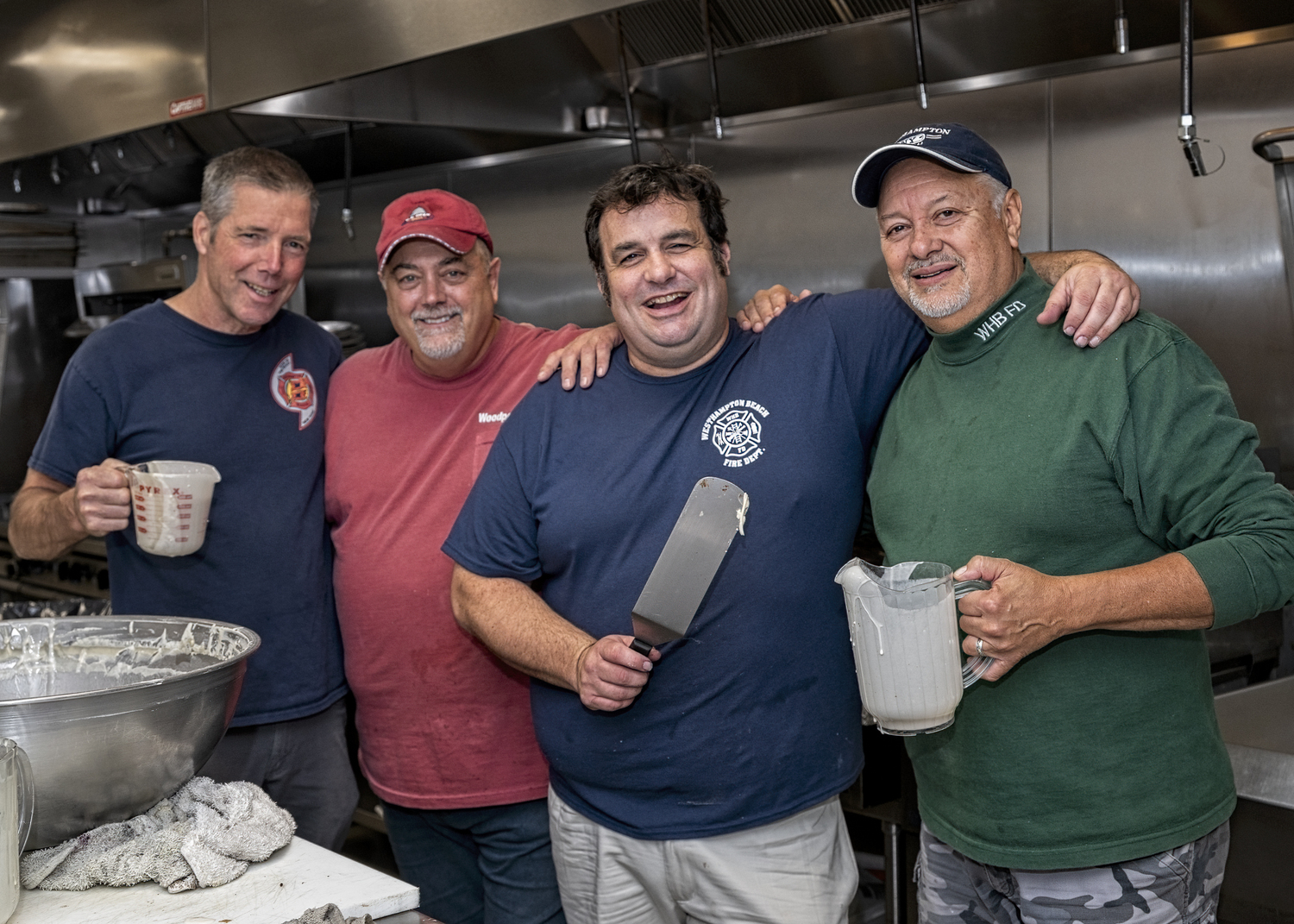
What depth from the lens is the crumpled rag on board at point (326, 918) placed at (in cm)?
114

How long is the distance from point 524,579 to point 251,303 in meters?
0.82

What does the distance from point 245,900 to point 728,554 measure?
77 cm

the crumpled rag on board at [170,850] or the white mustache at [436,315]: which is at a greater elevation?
the white mustache at [436,315]

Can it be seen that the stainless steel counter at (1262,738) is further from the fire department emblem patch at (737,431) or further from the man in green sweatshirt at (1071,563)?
the fire department emblem patch at (737,431)

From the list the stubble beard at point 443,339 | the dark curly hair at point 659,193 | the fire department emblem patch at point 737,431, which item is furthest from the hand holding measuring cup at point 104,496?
the fire department emblem patch at point 737,431

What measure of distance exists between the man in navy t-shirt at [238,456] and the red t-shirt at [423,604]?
0.09 m

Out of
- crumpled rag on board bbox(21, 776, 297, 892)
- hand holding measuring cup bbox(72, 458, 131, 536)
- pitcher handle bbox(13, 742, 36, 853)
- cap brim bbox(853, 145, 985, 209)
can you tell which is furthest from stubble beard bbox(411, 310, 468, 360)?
pitcher handle bbox(13, 742, 36, 853)

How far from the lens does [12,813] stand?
1132mm

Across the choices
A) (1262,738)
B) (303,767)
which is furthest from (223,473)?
(1262,738)

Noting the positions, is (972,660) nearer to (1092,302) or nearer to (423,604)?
(1092,302)

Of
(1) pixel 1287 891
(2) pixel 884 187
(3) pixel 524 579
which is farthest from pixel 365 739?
(1) pixel 1287 891

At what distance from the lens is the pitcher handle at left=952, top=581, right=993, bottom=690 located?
1.31m

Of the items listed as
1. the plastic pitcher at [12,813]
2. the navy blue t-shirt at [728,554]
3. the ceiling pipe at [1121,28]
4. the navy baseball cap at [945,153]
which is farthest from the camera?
the ceiling pipe at [1121,28]

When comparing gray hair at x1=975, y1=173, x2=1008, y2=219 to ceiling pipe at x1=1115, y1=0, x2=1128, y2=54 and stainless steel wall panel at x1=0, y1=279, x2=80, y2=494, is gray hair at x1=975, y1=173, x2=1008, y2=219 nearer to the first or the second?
ceiling pipe at x1=1115, y1=0, x2=1128, y2=54
